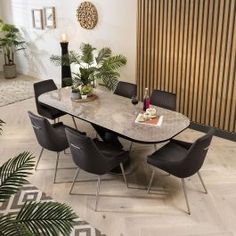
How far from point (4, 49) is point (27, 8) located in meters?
1.36

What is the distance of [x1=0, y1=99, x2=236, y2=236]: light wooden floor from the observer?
10.5 ft

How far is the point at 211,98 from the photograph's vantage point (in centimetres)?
510

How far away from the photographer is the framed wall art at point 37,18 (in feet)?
25.1

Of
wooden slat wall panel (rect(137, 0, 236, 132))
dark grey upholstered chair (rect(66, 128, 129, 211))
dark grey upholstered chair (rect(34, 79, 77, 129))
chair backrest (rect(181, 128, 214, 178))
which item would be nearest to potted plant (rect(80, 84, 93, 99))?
dark grey upholstered chair (rect(34, 79, 77, 129))

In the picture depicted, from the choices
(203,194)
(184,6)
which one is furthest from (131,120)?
(184,6)

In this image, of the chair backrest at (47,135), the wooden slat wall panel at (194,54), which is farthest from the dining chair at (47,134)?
the wooden slat wall panel at (194,54)

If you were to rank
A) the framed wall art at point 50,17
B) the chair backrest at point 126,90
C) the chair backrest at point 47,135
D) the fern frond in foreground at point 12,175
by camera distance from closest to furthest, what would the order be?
the fern frond in foreground at point 12,175, the chair backrest at point 47,135, the chair backrest at point 126,90, the framed wall art at point 50,17

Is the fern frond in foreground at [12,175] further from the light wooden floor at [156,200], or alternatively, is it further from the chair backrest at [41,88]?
the chair backrest at [41,88]

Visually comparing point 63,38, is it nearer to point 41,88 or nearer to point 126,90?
point 41,88

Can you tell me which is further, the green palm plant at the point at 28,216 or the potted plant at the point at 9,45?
the potted plant at the point at 9,45

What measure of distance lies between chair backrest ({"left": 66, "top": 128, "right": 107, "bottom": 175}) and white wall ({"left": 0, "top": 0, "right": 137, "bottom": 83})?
311cm

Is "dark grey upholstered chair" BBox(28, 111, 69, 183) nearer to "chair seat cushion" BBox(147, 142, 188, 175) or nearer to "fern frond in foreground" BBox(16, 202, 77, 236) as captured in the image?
"chair seat cushion" BBox(147, 142, 188, 175)

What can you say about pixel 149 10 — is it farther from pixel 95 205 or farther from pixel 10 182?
pixel 10 182

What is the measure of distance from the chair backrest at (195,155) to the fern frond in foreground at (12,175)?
162cm
